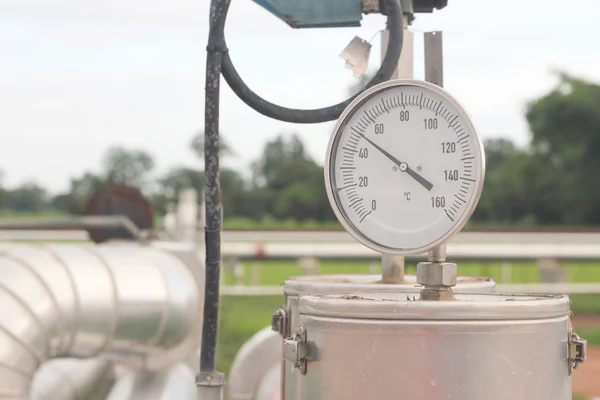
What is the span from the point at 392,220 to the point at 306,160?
31170mm

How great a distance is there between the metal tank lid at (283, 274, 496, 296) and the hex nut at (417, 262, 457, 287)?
1.38 ft

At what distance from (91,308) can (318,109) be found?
5.30ft

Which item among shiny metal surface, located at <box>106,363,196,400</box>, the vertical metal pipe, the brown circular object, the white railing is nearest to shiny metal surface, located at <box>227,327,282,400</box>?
shiny metal surface, located at <box>106,363,196,400</box>

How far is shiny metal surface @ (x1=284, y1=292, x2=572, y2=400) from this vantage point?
1810 mm

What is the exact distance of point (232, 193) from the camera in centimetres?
3011

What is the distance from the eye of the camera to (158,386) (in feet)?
14.5

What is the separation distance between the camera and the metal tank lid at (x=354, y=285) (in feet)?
8.13

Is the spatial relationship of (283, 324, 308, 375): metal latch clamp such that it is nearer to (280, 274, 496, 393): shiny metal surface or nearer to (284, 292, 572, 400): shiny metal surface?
(284, 292, 572, 400): shiny metal surface

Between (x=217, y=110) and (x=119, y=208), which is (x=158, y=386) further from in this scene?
(x=119, y=208)

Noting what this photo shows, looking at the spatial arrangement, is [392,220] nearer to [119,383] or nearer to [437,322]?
[437,322]

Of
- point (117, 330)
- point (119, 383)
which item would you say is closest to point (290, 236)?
point (119, 383)

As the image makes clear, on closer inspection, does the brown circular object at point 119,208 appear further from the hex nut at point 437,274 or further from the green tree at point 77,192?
the green tree at point 77,192

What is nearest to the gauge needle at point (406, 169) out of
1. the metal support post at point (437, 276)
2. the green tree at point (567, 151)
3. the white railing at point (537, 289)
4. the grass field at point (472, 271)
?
the metal support post at point (437, 276)

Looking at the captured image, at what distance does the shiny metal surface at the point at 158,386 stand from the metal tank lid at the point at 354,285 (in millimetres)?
1647
